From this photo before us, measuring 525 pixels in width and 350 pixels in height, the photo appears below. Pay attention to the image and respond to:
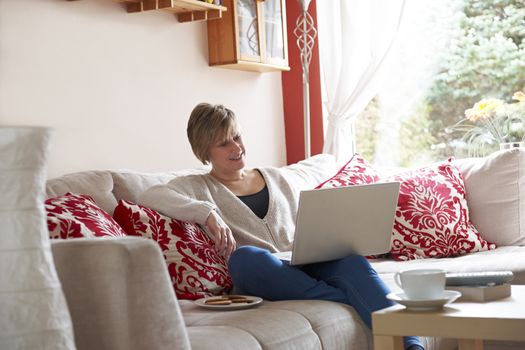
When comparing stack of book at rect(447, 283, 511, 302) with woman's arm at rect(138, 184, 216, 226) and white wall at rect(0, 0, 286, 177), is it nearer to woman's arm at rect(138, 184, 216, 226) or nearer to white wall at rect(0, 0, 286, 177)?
woman's arm at rect(138, 184, 216, 226)

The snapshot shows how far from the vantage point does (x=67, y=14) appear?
3.25 m

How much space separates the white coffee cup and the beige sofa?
44cm

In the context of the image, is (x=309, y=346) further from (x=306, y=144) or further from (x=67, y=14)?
(x=306, y=144)

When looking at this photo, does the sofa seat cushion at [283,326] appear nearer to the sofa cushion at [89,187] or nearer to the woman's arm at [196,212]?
the woman's arm at [196,212]

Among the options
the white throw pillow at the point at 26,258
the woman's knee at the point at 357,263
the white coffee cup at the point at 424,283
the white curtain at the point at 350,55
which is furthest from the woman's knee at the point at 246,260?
the white curtain at the point at 350,55

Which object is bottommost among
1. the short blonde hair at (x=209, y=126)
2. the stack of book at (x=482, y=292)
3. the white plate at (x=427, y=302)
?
the stack of book at (x=482, y=292)

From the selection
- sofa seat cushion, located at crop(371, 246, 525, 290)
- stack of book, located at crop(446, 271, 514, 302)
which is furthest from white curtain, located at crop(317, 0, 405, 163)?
stack of book, located at crop(446, 271, 514, 302)

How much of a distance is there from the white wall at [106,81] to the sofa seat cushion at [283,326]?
0.93 meters

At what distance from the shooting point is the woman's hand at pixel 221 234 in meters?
2.87

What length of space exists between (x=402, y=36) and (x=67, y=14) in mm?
2044

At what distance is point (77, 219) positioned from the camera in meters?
2.45

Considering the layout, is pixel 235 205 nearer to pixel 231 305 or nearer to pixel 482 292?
pixel 231 305

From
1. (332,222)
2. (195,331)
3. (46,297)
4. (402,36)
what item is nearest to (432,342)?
(332,222)

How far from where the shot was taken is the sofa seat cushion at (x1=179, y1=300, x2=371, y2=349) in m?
2.16
